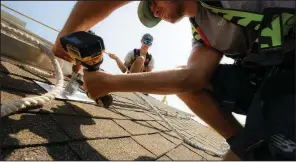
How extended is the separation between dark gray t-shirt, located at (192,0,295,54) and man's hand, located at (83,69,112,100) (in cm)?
58

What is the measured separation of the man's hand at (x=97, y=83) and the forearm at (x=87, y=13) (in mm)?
249

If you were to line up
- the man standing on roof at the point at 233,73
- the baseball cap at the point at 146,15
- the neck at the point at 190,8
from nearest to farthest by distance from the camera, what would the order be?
1. the man standing on roof at the point at 233,73
2. the neck at the point at 190,8
3. the baseball cap at the point at 146,15

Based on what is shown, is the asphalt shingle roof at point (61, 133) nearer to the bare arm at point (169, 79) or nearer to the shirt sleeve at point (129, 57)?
the bare arm at point (169, 79)

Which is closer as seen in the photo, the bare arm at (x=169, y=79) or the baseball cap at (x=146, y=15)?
the bare arm at (x=169, y=79)

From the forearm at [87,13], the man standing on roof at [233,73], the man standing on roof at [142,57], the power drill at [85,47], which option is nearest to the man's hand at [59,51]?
the man standing on roof at [233,73]

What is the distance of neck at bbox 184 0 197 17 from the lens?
1480 mm

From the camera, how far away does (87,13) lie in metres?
1.32

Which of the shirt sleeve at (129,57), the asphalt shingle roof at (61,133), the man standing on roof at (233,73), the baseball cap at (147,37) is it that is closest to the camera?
Result: the asphalt shingle roof at (61,133)

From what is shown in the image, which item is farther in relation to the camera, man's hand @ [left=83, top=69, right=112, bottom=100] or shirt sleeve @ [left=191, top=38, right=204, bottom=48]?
shirt sleeve @ [left=191, top=38, right=204, bottom=48]

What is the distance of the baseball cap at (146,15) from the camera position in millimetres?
1712

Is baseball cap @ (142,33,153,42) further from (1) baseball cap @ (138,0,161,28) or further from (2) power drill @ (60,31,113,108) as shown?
(2) power drill @ (60,31,113,108)

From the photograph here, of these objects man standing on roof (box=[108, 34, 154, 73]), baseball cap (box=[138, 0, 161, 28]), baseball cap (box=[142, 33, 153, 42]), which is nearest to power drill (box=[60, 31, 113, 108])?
baseball cap (box=[138, 0, 161, 28])

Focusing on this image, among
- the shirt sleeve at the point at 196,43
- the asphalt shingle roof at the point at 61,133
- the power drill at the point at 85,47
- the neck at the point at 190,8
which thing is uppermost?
the neck at the point at 190,8

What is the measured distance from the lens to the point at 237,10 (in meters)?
1.15
